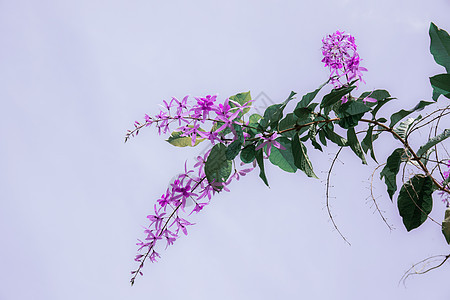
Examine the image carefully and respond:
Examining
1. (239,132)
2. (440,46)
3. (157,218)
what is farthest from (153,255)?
(440,46)

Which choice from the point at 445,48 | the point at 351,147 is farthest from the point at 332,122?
the point at 445,48

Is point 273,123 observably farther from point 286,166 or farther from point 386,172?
point 386,172

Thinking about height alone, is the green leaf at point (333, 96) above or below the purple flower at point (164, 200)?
below

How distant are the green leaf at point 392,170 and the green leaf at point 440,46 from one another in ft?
0.36

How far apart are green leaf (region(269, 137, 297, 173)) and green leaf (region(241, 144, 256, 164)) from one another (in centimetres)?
4

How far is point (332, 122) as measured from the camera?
1.56ft

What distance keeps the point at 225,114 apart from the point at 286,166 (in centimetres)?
11

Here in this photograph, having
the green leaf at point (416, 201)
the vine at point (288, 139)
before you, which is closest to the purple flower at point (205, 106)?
the vine at point (288, 139)

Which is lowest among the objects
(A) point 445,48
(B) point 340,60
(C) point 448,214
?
(C) point 448,214

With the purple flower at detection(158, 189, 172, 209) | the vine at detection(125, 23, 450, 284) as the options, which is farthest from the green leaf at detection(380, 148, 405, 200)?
the purple flower at detection(158, 189, 172, 209)

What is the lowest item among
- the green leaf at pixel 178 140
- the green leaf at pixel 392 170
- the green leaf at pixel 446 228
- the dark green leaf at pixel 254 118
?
the green leaf at pixel 446 228

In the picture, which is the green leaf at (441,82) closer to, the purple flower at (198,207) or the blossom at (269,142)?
the blossom at (269,142)

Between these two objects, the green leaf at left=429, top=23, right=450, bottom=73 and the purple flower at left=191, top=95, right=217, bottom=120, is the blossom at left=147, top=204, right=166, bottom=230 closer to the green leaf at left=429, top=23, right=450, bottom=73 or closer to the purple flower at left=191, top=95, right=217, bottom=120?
the purple flower at left=191, top=95, right=217, bottom=120

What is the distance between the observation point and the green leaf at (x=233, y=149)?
1.41 feet
